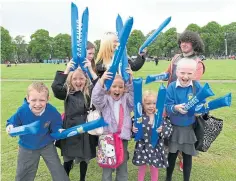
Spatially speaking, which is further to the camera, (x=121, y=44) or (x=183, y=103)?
(x=183, y=103)

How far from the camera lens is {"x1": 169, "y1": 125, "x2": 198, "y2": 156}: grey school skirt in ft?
12.3

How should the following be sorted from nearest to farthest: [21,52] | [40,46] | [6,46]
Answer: [6,46] → [40,46] → [21,52]

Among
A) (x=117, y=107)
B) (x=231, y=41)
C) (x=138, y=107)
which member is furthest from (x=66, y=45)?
(x=138, y=107)

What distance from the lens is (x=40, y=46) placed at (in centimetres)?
8400

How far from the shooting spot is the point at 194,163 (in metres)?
4.85

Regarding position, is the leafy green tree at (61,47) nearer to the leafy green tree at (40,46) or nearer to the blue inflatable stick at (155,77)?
the leafy green tree at (40,46)

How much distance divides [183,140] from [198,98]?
2.33 feet

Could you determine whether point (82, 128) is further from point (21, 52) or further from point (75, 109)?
point (21, 52)

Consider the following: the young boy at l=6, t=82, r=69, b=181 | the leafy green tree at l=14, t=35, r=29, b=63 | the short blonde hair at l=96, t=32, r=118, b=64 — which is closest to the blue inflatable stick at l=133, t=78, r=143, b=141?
the short blonde hair at l=96, t=32, r=118, b=64

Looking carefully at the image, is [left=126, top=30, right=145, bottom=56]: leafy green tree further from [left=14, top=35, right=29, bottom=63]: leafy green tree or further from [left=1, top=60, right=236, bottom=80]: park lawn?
[left=1, top=60, right=236, bottom=80]: park lawn

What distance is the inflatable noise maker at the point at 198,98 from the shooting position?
10.4 ft

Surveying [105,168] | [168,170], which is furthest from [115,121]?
[168,170]

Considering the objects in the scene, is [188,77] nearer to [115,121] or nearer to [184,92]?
[184,92]

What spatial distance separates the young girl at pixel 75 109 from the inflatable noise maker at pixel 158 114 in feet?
2.43
